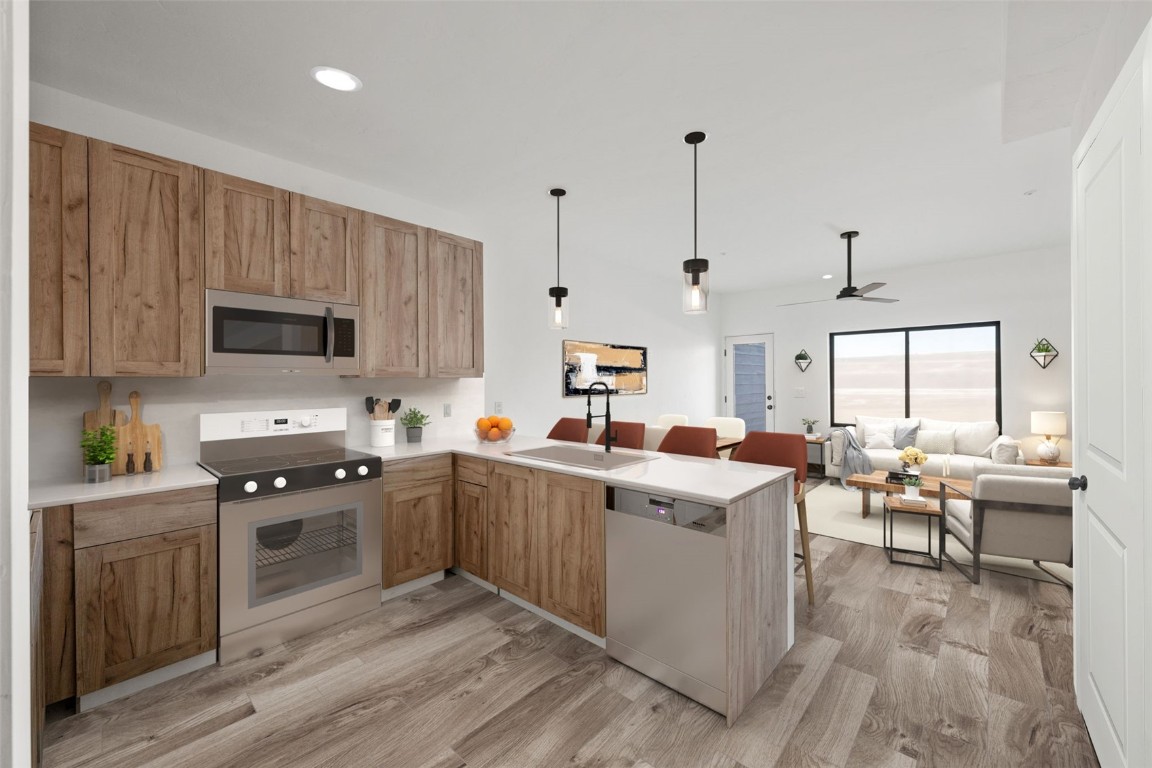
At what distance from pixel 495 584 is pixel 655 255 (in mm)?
3901

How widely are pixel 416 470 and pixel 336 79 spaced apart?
80.4 inches

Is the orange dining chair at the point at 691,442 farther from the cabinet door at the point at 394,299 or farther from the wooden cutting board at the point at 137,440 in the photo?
the wooden cutting board at the point at 137,440

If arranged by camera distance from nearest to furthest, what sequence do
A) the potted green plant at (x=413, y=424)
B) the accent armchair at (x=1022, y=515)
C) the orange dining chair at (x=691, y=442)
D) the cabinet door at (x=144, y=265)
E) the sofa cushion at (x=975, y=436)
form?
the cabinet door at (x=144, y=265) → the accent armchair at (x=1022, y=515) → the orange dining chair at (x=691, y=442) → the potted green plant at (x=413, y=424) → the sofa cushion at (x=975, y=436)

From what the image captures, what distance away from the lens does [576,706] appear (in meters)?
2.02

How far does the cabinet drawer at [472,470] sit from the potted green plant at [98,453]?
1.64m

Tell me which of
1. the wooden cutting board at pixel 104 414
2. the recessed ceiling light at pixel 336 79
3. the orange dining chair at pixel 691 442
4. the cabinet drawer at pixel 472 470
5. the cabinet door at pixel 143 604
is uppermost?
the recessed ceiling light at pixel 336 79

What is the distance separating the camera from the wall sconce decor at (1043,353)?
5.38 m

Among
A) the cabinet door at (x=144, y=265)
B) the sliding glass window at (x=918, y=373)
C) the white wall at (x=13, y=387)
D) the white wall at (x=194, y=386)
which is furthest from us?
the sliding glass window at (x=918, y=373)

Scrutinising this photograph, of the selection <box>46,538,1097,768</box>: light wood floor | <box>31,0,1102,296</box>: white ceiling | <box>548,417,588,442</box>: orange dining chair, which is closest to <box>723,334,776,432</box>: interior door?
<box>31,0,1102,296</box>: white ceiling

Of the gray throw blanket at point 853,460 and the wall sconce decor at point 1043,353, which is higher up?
the wall sconce decor at point 1043,353

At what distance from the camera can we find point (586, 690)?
212cm

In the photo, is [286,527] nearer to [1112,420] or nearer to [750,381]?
[1112,420]

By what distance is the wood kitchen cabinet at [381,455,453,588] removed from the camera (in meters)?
2.90

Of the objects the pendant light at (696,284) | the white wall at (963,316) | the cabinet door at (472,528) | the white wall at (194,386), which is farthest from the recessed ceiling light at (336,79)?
the white wall at (963,316)
